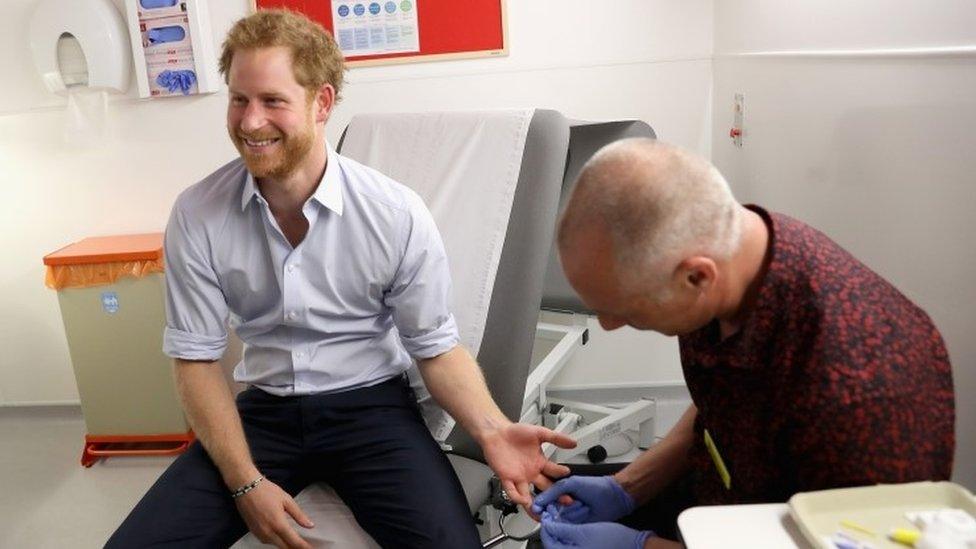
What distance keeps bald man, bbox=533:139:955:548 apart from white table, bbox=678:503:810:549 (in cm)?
9

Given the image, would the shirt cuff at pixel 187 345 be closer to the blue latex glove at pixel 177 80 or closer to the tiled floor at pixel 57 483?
the tiled floor at pixel 57 483

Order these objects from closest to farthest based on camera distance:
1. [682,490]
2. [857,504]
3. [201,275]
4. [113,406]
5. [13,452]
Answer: [857,504] → [682,490] → [201,275] → [113,406] → [13,452]

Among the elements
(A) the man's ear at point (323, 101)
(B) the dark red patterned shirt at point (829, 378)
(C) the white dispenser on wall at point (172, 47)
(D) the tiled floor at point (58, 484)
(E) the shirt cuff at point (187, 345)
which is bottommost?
(D) the tiled floor at point (58, 484)

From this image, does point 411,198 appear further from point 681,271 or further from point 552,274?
point 681,271

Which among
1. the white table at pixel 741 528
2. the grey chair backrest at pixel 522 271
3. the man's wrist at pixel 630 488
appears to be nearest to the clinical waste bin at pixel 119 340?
the grey chair backrest at pixel 522 271

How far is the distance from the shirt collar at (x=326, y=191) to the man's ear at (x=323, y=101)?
110 mm

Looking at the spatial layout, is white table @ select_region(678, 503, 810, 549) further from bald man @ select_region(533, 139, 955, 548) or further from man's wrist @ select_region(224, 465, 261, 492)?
man's wrist @ select_region(224, 465, 261, 492)

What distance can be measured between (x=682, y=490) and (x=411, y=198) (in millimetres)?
764

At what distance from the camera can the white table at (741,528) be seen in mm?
786

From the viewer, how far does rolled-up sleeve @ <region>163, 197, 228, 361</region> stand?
5.09 ft

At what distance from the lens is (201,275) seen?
5.12ft

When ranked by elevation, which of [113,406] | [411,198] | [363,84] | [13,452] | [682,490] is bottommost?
[13,452]

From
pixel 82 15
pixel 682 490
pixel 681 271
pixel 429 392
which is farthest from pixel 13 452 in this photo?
pixel 681 271

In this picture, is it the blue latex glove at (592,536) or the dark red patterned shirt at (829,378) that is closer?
the dark red patterned shirt at (829,378)
